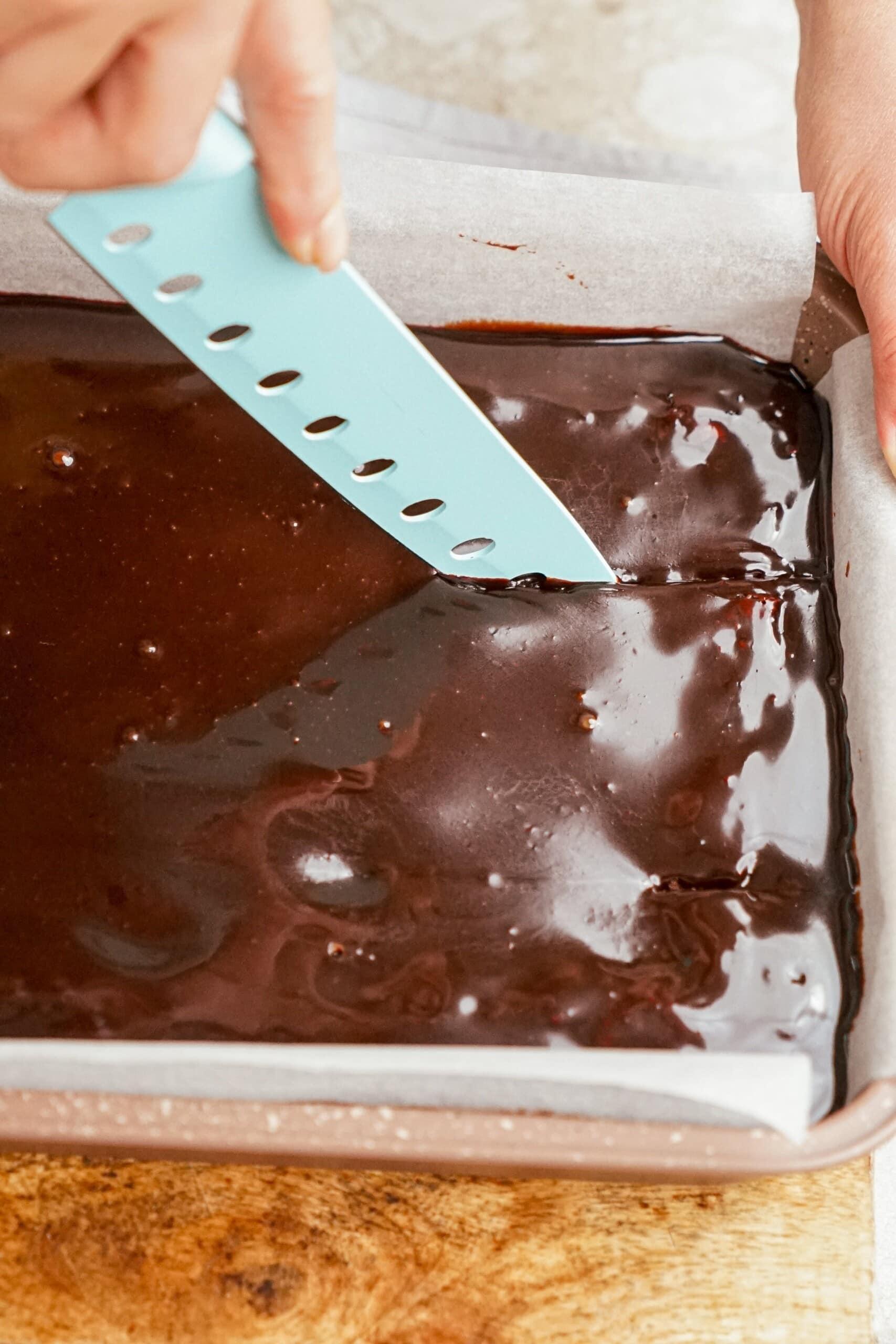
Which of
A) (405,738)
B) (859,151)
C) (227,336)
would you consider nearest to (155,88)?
(227,336)

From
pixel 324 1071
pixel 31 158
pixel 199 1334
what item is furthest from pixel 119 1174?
pixel 31 158

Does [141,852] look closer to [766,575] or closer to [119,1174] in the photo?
[119,1174]

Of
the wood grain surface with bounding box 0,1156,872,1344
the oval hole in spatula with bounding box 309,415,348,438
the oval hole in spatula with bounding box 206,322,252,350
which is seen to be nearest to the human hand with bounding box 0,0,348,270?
the oval hole in spatula with bounding box 206,322,252,350

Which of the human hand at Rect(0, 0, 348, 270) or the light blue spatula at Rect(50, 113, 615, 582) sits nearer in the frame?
the human hand at Rect(0, 0, 348, 270)

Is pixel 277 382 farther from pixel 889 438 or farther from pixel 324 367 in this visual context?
pixel 889 438

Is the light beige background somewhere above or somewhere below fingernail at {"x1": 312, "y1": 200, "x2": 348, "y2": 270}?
below

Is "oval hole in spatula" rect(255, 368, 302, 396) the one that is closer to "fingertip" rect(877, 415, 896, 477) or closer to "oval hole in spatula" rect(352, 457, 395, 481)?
"oval hole in spatula" rect(352, 457, 395, 481)

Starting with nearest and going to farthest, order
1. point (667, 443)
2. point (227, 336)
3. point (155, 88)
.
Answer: point (155, 88)
point (227, 336)
point (667, 443)
